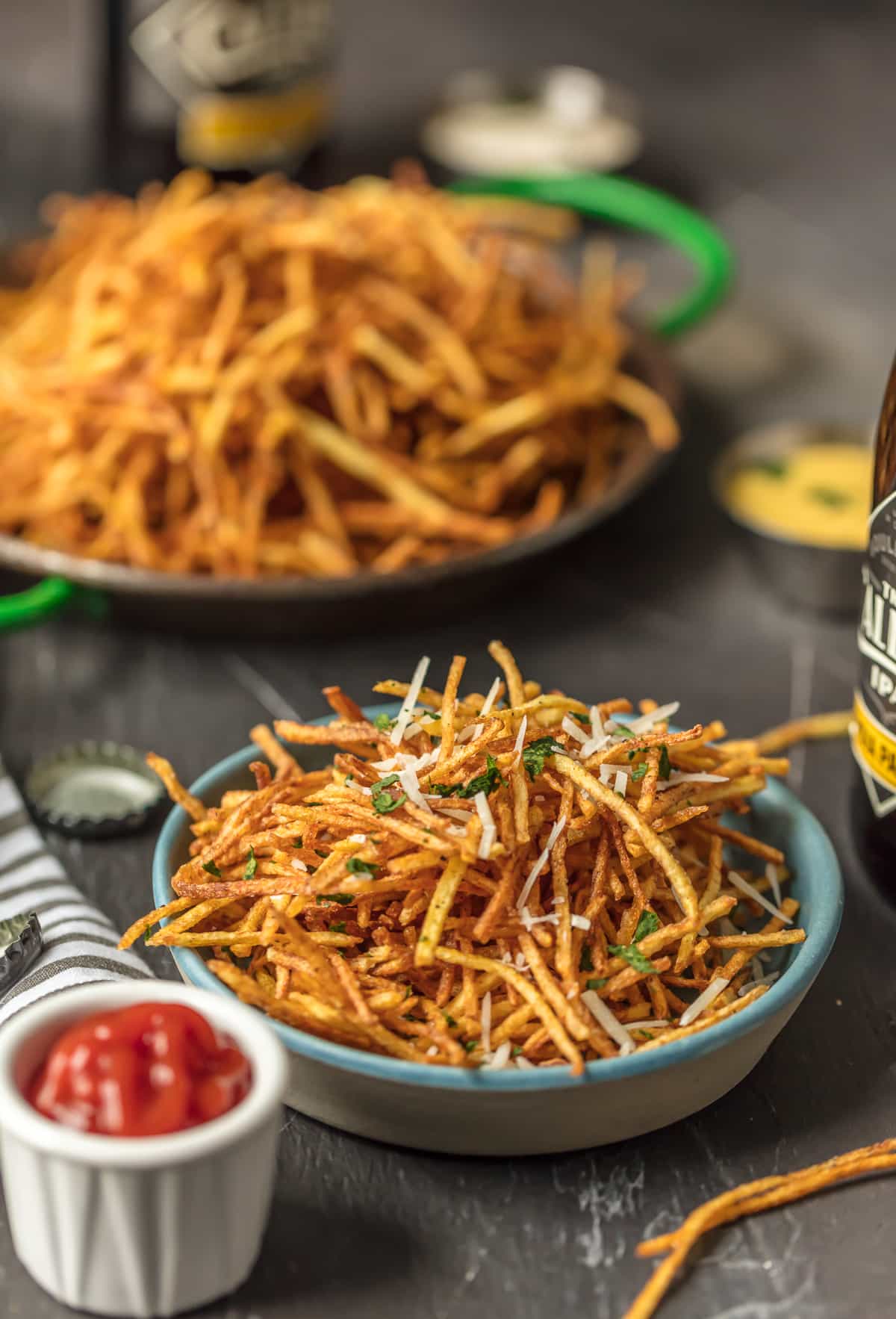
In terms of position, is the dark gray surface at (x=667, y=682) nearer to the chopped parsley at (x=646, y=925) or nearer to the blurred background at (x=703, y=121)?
the blurred background at (x=703, y=121)

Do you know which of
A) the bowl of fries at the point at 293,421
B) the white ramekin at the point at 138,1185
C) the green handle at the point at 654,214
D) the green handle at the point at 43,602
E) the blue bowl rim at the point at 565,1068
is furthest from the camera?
the green handle at the point at 654,214

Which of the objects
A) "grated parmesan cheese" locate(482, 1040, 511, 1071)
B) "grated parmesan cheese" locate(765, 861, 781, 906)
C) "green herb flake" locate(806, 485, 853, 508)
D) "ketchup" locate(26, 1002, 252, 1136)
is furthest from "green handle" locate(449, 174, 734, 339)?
"ketchup" locate(26, 1002, 252, 1136)

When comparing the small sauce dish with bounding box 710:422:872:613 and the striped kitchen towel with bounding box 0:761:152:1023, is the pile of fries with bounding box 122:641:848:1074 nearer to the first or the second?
the striped kitchen towel with bounding box 0:761:152:1023

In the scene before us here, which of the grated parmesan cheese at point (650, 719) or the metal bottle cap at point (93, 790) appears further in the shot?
the metal bottle cap at point (93, 790)

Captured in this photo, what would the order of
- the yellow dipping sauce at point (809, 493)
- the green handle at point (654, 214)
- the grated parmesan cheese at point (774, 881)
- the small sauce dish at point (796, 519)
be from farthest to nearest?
the green handle at point (654, 214)
the yellow dipping sauce at point (809, 493)
the small sauce dish at point (796, 519)
the grated parmesan cheese at point (774, 881)

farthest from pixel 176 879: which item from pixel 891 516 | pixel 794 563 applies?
pixel 794 563

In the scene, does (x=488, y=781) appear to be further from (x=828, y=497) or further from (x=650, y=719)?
(x=828, y=497)

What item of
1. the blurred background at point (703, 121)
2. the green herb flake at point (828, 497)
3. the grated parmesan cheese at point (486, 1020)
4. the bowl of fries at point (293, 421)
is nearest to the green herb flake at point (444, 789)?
the grated parmesan cheese at point (486, 1020)
